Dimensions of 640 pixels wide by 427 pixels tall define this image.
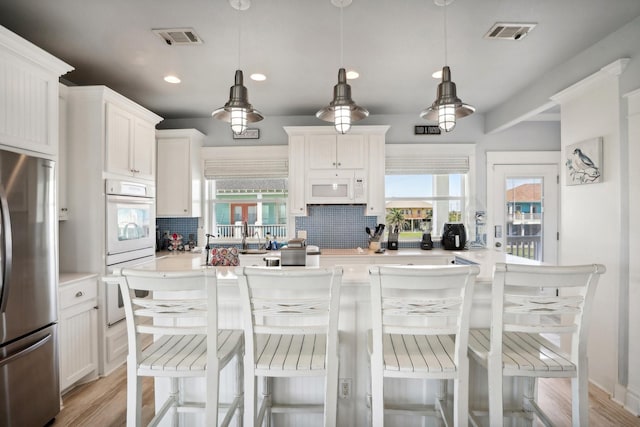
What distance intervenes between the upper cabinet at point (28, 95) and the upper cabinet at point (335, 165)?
7.71 feet

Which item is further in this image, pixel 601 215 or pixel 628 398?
pixel 601 215

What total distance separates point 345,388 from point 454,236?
9.24 ft

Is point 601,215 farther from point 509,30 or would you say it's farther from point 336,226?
point 336,226

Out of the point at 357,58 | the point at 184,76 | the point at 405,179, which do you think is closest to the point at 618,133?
the point at 357,58

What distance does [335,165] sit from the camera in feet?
13.5

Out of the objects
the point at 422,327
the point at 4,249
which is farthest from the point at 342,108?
the point at 4,249

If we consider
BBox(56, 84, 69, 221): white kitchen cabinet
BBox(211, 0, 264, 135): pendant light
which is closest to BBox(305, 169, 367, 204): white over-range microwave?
BBox(211, 0, 264, 135): pendant light

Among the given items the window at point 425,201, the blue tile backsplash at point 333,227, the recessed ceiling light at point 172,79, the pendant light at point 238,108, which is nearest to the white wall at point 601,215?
the window at point 425,201

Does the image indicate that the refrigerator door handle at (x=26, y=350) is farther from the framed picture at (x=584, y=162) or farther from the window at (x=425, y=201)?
the framed picture at (x=584, y=162)

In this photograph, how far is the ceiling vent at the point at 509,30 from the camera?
7.50 feet

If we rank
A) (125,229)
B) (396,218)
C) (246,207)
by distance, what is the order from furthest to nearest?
(246,207)
(396,218)
(125,229)

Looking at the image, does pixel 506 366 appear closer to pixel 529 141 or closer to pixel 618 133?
pixel 618 133

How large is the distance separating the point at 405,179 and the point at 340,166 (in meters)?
1.03

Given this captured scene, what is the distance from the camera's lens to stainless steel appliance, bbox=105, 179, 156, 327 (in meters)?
2.83
